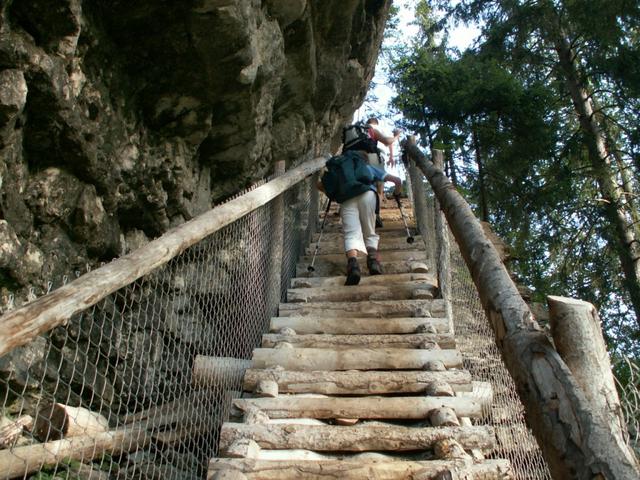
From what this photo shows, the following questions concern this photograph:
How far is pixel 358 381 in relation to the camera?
12.1ft

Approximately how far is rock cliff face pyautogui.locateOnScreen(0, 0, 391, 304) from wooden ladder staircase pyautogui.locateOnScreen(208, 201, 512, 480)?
4.75 ft

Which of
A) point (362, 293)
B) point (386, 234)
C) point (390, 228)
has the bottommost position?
point (362, 293)

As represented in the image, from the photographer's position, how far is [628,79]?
33.0 feet

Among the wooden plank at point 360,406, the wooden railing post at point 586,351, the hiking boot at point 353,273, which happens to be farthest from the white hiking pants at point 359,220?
the wooden railing post at point 586,351

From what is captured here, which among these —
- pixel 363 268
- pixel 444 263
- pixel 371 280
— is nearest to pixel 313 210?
pixel 363 268

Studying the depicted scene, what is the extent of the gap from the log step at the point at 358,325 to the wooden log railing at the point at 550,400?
2.12 m

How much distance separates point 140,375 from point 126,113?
196 cm

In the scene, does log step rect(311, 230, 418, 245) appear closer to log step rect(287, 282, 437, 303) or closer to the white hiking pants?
the white hiking pants

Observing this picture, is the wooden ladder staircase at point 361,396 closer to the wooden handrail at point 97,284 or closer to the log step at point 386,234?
the wooden handrail at point 97,284

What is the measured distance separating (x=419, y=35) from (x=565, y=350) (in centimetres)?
1781

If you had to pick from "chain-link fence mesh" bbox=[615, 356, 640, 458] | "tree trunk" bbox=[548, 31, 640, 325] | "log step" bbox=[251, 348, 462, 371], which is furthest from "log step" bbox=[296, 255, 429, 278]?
"tree trunk" bbox=[548, 31, 640, 325]

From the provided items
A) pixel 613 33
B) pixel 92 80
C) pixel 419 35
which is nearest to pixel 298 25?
pixel 92 80

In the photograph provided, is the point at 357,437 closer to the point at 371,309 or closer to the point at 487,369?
the point at 371,309

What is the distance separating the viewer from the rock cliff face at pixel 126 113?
3.15m
